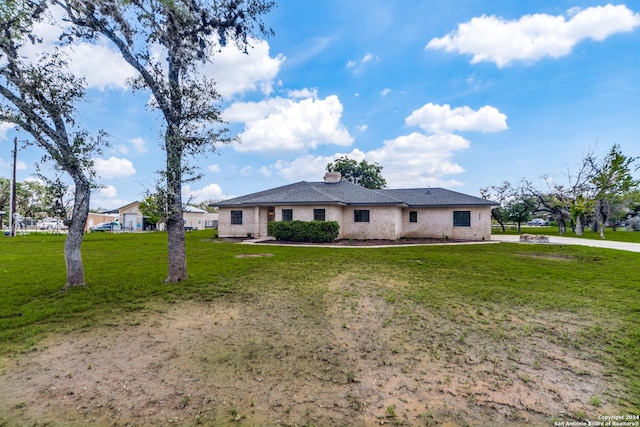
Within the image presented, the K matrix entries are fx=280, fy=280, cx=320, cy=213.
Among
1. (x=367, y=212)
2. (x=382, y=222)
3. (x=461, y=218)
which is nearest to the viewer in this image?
(x=382, y=222)

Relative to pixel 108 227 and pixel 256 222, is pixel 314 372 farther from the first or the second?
pixel 108 227

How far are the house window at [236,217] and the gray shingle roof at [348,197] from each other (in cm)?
81

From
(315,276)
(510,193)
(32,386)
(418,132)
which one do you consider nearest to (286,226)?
(315,276)

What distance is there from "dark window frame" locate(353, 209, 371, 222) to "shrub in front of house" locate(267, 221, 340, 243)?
1.99 m

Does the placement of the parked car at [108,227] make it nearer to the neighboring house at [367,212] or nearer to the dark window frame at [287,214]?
the neighboring house at [367,212]

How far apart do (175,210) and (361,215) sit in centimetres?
1436

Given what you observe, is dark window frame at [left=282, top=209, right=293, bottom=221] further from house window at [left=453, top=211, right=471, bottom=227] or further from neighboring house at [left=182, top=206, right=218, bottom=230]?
neighboring house at [left=182, top=206, right=218, bottom=230]

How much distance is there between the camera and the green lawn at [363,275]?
463 cm

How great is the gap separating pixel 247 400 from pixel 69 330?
3810mm

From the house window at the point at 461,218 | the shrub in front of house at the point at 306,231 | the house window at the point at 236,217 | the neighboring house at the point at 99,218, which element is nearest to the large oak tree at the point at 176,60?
the shrub in front of house at the point at 306,231

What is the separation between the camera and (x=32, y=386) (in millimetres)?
3047

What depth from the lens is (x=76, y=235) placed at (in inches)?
276

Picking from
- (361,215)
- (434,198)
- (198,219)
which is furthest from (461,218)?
(198,219)

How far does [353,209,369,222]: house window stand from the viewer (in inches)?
782
